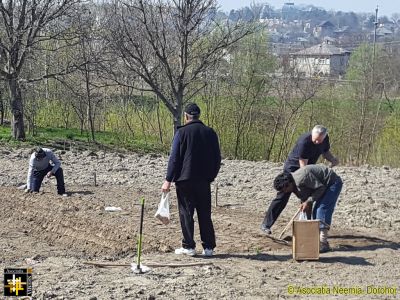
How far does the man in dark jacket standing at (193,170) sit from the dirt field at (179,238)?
0.37m

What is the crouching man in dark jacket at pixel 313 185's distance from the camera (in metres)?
9.35

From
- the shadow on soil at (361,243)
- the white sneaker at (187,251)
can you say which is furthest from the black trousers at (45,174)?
the shadow on soil at (361,243)

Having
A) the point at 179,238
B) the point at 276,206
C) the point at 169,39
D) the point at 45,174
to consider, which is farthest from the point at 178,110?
the point at 276,206

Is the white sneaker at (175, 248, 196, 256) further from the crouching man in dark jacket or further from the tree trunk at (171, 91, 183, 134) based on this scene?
the tree trunk at (171, 91, 183, 134)

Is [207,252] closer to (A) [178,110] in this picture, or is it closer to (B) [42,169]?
(B) [42,169]

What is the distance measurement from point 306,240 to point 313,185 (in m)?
0.80

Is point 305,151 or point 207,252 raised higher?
point 305,151

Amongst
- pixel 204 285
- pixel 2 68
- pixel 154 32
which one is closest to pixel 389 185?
pixel 204 285

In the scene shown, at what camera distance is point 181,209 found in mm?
9172

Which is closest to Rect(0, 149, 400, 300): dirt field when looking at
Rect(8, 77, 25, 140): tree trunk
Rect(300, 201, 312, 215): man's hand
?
Rect(300, 201, 312, 215): man's hand

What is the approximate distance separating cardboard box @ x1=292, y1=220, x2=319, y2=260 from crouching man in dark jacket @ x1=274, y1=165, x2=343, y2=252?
61cm

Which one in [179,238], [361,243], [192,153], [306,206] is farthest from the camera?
[179,238]

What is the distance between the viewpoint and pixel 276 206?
391 inches

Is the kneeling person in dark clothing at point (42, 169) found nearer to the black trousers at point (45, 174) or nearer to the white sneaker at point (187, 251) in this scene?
the black trousers at point (45, 174)
